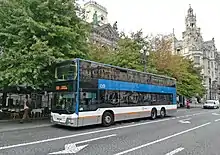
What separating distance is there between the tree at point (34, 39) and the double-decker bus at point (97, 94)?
129 cm

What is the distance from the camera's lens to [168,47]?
3359 cm

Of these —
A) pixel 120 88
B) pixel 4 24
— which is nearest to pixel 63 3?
pixel 4 24

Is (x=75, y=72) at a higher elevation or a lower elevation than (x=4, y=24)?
lower

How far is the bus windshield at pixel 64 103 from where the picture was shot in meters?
13.4

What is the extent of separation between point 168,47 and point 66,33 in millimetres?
21109

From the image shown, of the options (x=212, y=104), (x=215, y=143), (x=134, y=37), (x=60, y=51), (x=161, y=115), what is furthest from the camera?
(x=212, y=104)

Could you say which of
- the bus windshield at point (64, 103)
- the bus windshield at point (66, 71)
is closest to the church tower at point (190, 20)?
the bus windshield at point (66, 71)

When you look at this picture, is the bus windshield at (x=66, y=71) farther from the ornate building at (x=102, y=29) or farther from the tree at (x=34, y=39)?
the ornate building at (x=102, y=29)

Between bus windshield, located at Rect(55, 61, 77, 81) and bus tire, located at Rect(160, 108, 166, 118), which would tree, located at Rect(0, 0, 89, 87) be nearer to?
bus windshield, located at Rect(55, 61, 77, 81)

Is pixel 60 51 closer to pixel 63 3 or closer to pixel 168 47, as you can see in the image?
pixel 63 3

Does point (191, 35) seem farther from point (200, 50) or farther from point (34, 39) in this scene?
point (34, 39)

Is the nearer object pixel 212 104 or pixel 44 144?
pixel 44 144

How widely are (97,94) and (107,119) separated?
1.87 metres

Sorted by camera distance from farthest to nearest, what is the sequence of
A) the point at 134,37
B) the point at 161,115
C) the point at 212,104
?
1. the point at 212,104
2. the point at 134,37
3. the point at 161,115
